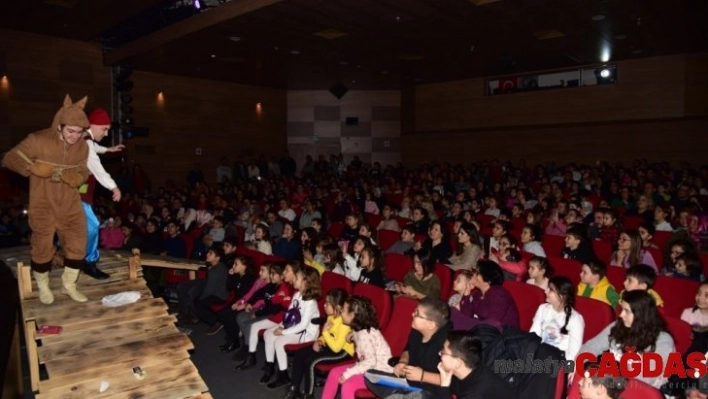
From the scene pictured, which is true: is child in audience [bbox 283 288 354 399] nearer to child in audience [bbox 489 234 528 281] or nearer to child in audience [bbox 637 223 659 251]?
child in audience [bbox 489 234 528 281]

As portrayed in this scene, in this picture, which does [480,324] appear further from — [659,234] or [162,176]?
[162,176]

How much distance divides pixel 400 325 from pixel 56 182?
276 centimetres

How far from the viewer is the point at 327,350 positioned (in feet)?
13.6

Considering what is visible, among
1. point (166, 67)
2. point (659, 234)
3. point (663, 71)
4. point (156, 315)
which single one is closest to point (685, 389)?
point (156, 315)

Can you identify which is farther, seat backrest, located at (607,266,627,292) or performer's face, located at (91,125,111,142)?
seat backrest, located at (607,266,627,292)

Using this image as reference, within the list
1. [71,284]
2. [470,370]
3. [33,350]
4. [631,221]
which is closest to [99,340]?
[71,284]

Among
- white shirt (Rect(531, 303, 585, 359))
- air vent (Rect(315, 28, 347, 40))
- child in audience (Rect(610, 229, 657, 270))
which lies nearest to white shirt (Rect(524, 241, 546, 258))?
child in audience (Rect(610, 229, 657, 270))

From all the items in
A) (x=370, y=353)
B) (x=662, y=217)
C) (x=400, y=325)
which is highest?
(x=662, y=217)

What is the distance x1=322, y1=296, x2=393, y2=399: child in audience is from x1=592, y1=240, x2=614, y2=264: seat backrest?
3378 millimetres

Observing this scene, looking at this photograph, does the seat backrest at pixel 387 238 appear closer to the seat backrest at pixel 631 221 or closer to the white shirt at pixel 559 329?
the seat backrest at pixel 631 221

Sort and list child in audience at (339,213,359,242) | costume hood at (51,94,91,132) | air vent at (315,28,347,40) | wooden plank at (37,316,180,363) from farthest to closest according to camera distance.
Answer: air vent at (315,28,347,40), child in audience at (339,213,359,242), costume hood at (51,94,91,132), wooden plank at (37,316,180,363)

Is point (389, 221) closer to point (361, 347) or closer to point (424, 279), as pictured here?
point (424, 279)

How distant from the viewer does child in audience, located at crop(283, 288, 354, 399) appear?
407 cm

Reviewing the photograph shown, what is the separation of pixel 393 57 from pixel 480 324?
9549 millimetres
